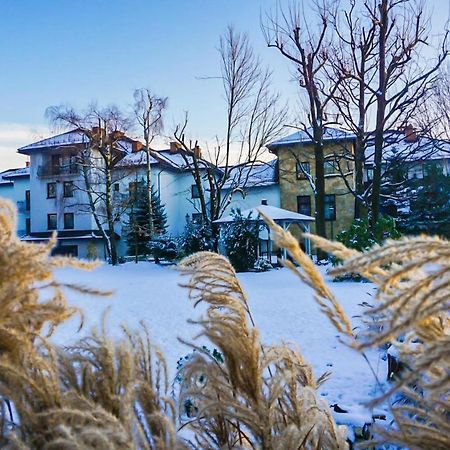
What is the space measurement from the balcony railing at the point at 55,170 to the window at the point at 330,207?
16.1 m

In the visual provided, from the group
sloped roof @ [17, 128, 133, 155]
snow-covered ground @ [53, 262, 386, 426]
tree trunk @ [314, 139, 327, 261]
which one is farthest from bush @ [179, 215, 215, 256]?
sloped roof @ [17, 128, 133, 155]

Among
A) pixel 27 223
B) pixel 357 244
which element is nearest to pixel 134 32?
pixel 357 244

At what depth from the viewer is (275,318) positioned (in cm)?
909

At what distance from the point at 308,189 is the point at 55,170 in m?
17.2

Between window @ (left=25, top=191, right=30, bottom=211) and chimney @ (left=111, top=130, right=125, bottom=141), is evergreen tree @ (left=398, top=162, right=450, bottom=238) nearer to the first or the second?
chimney @ (left=111, top=130, right=125, bottom=141)

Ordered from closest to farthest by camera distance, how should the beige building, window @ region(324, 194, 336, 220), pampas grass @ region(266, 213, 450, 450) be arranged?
pampas grass @ region(266, 213, 450, 450), the beige building, window @ region(324, 194, 336, 220)

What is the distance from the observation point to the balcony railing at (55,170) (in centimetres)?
3047

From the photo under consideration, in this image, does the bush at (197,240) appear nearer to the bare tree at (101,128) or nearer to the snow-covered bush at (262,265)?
the snow-covered bush at (262,265)

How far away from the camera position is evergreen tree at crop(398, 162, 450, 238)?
23.1 meters

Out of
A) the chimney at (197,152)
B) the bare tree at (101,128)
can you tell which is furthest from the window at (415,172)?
the bare tree at (101,128)

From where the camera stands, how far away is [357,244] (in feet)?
44.0

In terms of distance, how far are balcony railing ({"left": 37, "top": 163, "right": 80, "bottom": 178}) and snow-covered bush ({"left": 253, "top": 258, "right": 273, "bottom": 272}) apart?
1743 cm

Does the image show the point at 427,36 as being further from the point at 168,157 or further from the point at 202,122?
the point at 168,157

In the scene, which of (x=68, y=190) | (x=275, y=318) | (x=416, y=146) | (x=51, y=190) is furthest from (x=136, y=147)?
(x=275, y=318)
